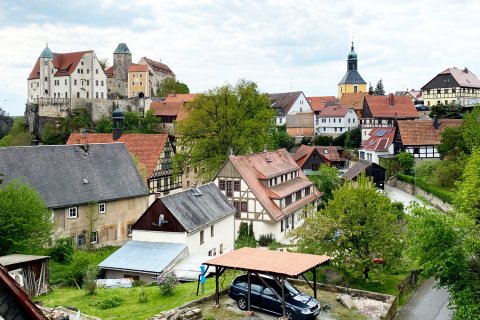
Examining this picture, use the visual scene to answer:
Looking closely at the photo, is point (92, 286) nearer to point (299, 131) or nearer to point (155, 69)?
point (299, 131)

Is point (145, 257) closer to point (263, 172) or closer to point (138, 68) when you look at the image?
point (263, 172)

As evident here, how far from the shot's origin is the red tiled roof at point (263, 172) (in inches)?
1633

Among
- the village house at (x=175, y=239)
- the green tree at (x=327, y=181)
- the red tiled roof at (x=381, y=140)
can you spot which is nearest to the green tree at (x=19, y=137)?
the green tree at (x=327, y=181)

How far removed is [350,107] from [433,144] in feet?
101

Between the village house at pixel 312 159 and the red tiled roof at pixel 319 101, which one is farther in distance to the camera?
the red tiled roof at pixel 319 101

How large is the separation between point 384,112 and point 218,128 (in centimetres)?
3993

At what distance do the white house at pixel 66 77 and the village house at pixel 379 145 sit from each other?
57.5m

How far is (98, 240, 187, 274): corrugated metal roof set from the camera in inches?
1115

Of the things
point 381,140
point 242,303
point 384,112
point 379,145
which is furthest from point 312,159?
point 242,303

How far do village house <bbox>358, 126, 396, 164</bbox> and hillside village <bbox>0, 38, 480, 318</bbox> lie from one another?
18 cm

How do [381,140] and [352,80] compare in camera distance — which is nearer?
[381,140]

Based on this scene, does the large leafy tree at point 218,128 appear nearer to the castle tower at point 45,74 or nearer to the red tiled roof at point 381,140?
the red tiled roof at point 381,140

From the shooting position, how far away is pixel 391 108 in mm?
83812

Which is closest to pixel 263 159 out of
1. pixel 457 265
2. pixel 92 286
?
pixel 92 286
